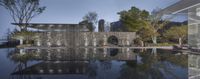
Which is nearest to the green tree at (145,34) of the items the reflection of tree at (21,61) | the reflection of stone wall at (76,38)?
the reflection of stone wall at (76,38)

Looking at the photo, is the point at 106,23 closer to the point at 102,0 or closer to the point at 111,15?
the point at 111,15

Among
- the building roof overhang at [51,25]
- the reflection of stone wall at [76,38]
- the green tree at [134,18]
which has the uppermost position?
the green tree at [134,18]

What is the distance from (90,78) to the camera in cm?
941

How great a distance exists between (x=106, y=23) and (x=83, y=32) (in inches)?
713

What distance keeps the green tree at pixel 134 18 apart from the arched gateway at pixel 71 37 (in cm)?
209

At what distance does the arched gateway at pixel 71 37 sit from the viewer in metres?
39.2

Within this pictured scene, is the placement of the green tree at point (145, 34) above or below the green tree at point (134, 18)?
below

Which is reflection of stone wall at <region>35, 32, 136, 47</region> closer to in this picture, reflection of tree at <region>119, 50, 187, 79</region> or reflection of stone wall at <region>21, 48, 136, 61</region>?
reflection of stone wall at <region>21, 48, 136, 61</region>

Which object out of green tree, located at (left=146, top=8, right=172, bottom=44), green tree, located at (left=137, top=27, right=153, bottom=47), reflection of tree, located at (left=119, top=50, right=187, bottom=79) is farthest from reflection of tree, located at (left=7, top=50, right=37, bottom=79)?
green tree, located at (left=146, top=8, right=172, bottom=44)

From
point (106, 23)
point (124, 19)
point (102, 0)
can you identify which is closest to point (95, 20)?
point (106, 23)

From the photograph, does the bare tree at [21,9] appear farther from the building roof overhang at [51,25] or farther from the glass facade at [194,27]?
the glass facade at [194,27]

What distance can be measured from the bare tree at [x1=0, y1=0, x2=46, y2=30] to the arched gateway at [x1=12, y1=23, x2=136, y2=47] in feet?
5.52

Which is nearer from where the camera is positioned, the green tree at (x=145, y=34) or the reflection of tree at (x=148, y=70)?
the reflection of tree at (x=148, y=70)

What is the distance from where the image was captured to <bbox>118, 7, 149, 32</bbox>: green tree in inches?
1699
